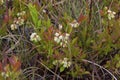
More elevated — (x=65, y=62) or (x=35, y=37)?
(x=35, y=37)

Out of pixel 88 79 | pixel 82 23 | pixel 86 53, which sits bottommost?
pixel 88 79

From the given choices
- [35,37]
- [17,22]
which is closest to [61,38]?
[35,37]

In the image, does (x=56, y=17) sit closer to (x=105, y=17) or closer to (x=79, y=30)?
(x=79, y=30)

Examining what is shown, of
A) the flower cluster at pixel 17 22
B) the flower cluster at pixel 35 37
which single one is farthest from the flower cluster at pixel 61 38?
the flower cluster at pixel 17 22

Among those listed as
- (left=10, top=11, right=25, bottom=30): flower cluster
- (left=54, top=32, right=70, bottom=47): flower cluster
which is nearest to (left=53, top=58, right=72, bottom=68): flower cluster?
(left=54, top=32, right=70, bottom=47): flower cluster

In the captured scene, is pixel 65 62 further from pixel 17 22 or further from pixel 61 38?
pixel 17 22

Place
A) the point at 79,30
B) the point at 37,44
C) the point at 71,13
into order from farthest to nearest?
the point at 71,13, the point at 79,30, the point at 37,44

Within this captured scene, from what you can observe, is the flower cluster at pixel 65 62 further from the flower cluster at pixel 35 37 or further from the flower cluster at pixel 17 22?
the flower cluster at pixel 17 22

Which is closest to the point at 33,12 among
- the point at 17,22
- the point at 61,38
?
the point at 17,22

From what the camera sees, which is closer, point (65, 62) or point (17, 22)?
point (65, 62)

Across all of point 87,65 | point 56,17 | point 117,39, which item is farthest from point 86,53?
point 56,17

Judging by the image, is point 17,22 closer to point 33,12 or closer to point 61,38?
point 33,12
